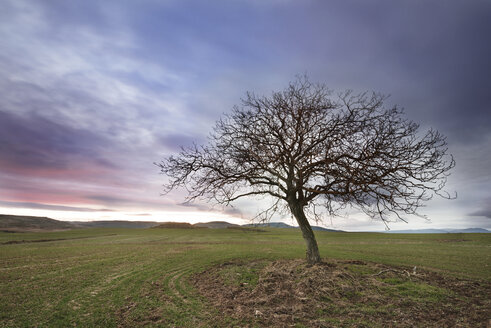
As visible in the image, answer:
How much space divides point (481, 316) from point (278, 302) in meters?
5.90

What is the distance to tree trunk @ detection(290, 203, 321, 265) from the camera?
12320 mm

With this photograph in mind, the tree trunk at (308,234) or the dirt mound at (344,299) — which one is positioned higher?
the tree trunk at (308,234)

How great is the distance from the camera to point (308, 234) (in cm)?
1259

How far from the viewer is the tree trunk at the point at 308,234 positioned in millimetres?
12320

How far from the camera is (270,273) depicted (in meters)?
10.3

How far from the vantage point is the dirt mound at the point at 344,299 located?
635 centimetres

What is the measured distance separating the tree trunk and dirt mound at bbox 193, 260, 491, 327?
1.28m

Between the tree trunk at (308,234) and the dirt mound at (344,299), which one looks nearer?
the dirt mound at (344,299)

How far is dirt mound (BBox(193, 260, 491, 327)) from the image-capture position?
6348 millimetres

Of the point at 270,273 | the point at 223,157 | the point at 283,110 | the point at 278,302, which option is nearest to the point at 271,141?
the point at 283,110

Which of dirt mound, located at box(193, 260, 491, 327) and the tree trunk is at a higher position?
the tree trunk

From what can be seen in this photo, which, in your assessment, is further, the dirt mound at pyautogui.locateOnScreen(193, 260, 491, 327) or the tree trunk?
the tree trunk

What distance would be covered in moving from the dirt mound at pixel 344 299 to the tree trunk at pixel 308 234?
1284mm

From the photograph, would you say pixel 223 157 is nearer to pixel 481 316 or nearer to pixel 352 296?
pixel 352 296
